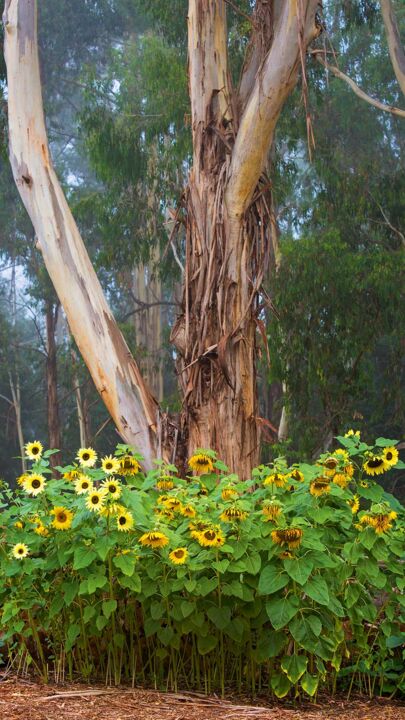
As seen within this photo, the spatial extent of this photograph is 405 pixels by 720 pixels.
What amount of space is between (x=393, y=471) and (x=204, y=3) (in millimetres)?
10831

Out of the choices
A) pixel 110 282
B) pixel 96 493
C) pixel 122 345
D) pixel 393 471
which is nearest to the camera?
pixel 96 493

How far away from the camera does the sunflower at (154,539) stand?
2.79 m

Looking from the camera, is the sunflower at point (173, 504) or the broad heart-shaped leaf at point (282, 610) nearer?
the broad heart-shaped leaf at point (282, 610)

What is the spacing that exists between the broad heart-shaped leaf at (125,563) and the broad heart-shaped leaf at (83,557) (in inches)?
2.5

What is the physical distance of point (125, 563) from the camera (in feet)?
9.15

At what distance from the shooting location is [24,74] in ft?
20.1

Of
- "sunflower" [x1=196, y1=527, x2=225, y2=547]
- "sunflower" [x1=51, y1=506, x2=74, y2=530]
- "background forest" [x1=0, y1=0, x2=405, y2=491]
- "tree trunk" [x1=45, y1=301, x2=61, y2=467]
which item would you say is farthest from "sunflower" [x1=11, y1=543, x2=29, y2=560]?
"tree trunk" [x1=45, y1=301, x2=61, y2=467]

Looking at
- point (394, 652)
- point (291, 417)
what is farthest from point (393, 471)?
point (394, 652)

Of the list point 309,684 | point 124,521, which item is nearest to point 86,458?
point 124,521

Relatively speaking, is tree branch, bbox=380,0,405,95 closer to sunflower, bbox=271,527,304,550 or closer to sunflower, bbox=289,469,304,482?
sunflower, bbox=289,469,304,482

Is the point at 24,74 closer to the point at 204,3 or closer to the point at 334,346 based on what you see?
the point at 204,3

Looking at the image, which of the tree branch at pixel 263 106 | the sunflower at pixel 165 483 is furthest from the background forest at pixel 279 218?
the sunflower at pixel 165 483

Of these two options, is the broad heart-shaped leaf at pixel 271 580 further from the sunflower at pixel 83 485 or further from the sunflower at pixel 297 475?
the sunflower at pixel 83 485

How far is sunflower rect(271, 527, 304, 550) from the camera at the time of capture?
273cm
